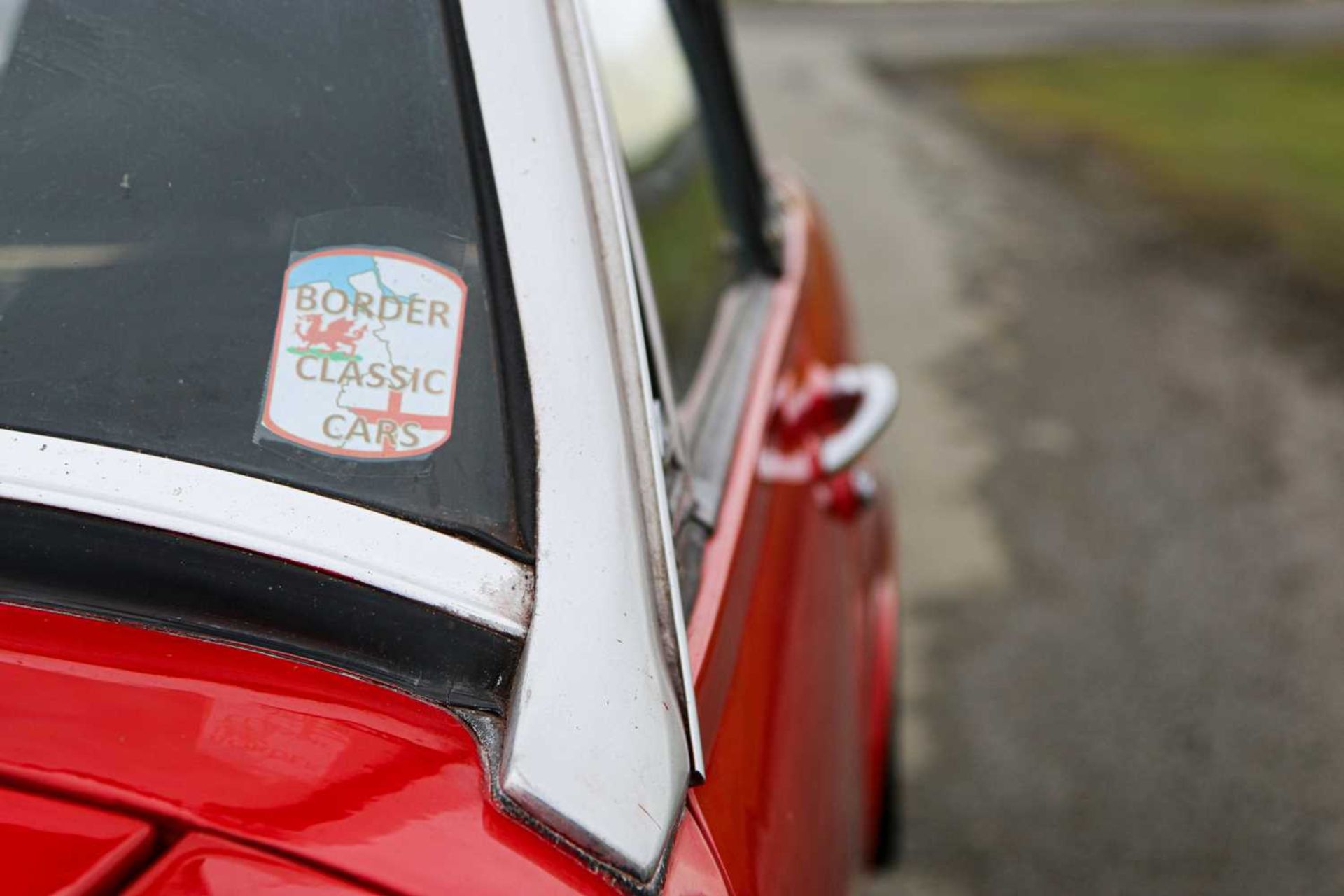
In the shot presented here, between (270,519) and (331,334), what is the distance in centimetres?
15

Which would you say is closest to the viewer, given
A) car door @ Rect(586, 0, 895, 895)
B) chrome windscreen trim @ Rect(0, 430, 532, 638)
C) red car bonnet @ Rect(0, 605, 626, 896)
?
red car bonnet @ Rect(0, 605, 626, 896)

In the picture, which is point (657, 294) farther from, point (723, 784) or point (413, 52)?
point (723, 784)

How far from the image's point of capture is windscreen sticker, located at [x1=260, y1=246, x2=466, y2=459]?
0.95m

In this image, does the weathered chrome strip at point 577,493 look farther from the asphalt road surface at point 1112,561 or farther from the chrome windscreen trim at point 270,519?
the asphalt road surface at point 1112,561

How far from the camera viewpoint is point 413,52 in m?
1.05

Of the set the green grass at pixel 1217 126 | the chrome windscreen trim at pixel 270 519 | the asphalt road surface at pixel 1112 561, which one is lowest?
the asphalt road surface at pixel 1112 561

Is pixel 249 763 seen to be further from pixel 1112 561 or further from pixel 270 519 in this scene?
pixel 1112 561

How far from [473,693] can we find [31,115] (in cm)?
59

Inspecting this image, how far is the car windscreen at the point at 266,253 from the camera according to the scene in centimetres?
96

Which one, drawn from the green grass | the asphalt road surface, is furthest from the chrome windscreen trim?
the green grass

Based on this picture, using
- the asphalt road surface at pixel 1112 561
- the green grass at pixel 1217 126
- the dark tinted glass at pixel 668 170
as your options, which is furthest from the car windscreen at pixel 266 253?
the green grass at pixel 1217 126

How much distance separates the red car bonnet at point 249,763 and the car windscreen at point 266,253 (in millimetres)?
139

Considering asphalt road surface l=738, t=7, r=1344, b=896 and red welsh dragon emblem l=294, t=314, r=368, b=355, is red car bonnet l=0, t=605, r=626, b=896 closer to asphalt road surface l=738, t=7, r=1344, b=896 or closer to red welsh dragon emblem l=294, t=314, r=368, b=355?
red welsh dragon emblem l=294, t=314, r=368, b=355

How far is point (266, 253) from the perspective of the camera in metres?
1.01
